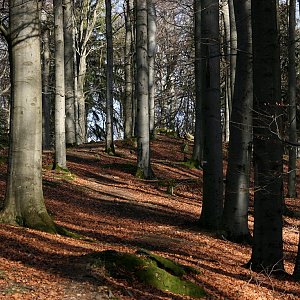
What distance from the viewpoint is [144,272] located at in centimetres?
587

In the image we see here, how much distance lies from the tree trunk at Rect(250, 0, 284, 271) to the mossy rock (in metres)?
1.93

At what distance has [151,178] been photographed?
1764 cm

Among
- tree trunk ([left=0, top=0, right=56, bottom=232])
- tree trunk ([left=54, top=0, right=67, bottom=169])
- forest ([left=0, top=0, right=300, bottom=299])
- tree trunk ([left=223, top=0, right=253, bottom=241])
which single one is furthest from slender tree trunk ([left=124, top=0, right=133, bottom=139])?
tree trunk ([left=0, top=0, right=56, bottom=232])

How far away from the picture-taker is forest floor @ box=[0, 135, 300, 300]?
5469 millimetres

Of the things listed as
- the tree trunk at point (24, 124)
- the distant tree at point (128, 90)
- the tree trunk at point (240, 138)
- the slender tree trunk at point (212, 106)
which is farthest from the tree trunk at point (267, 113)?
the distant tree at point (128, 90)

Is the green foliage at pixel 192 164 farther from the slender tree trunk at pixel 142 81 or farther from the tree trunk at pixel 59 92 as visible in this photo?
the tree trunk at pixel 59 92

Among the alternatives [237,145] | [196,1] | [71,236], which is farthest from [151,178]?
[71,236]

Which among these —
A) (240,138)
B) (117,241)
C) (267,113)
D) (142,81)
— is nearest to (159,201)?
(142,81)

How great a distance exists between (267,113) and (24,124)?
12.3 ft

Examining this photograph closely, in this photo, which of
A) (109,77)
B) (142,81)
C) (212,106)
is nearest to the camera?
(212,106)

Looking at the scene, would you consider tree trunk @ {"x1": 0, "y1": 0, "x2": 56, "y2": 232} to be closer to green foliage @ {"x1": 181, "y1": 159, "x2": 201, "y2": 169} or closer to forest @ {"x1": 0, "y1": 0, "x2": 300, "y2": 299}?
forest @ {"x1": 0, "y1": 0, "x2": 300, "y2": 299}

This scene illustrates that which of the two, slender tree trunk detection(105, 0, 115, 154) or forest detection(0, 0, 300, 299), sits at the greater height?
slender tree trunk detection(105, 0, 115, 154)

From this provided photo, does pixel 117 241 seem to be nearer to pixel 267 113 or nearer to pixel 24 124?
pixel 24 124

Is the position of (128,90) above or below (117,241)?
above
